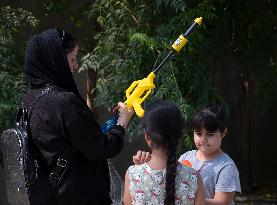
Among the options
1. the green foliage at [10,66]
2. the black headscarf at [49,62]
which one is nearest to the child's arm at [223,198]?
the black headscarf at [49,62]

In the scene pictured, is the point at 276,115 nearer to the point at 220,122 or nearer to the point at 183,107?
the point at 183,107

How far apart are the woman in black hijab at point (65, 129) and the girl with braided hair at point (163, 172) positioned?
10.1 inches

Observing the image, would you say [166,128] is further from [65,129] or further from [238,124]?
[238,124]

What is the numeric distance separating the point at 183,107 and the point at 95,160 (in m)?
1.85

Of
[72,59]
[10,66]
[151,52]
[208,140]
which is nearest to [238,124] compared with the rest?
[151,52]

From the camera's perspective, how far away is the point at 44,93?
2.54 m

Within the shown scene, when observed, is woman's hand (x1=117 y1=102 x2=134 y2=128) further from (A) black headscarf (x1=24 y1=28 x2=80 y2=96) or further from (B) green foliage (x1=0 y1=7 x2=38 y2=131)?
(B) green foliage (x1=0 y1=7 x2=38 y2=131)

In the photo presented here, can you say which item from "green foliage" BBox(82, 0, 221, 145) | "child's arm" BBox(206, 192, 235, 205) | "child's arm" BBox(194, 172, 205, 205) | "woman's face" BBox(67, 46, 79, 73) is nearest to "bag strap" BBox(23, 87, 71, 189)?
"woman's face" BBox(67, 46, 79, 73)

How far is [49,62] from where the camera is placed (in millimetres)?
2541

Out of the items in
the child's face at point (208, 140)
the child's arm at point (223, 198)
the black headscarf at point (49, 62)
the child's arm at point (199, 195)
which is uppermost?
the black headscarf at point (49, 62)

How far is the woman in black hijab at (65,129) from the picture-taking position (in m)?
2.44

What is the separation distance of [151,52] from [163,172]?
7.75 feet

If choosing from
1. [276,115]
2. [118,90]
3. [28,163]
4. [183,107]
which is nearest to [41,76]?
[28,163]

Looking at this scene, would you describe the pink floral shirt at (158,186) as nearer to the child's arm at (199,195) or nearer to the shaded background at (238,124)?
the child's arm at (199,195)
